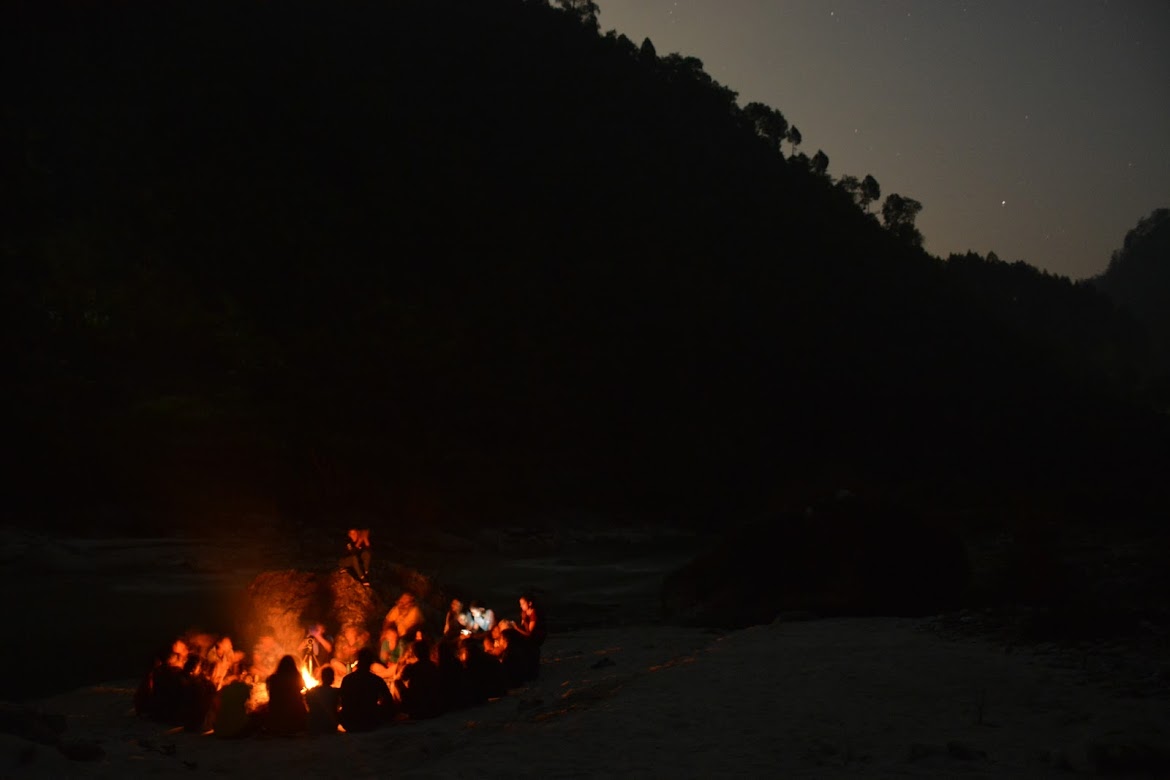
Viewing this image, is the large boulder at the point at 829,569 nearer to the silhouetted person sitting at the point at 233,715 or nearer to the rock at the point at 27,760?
the silhouetted person sitting at the point at 233,715

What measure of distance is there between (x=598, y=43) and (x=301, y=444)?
2824 inches

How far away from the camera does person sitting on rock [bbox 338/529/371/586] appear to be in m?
12.4

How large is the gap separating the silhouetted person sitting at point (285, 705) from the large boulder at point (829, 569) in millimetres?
8970

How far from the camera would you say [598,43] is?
100062mm

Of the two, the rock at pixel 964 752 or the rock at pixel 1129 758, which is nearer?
the rock at pixel 1129 758

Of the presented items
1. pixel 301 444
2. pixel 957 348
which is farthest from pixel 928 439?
pixel 301 444

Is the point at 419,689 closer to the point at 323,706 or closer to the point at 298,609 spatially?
the point at 323,706

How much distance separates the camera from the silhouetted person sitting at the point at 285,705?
9961mm

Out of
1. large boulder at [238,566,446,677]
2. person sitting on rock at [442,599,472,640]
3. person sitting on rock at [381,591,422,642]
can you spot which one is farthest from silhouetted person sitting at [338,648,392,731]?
person sitting on rock at [442,599,472,640]

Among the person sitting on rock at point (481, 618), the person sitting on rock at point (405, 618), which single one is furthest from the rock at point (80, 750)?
the person sitting on rock at point (481, 618)

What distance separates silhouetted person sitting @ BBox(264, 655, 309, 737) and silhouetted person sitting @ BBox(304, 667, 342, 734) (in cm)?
12

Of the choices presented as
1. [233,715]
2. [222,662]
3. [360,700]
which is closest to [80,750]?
[233,715]

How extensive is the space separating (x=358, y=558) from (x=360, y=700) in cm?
263

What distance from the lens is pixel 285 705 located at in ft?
32.7
